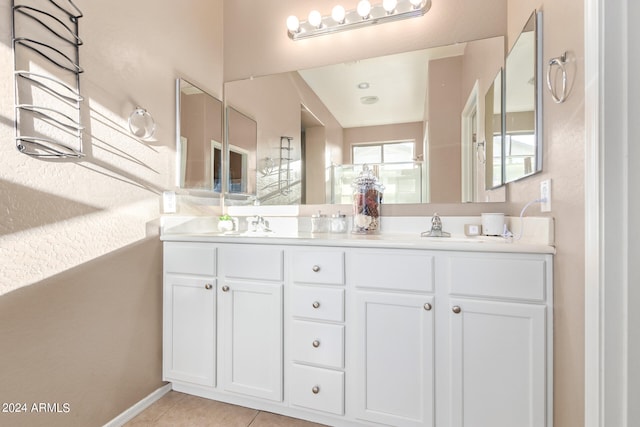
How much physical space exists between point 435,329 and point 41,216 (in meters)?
1.63

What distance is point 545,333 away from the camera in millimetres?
1140

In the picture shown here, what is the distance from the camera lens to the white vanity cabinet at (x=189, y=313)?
164cm

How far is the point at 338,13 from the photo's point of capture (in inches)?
76.6

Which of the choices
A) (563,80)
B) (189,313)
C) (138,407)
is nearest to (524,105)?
(563,80)

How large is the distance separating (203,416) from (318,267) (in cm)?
98

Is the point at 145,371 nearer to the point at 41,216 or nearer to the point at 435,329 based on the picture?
the point at 41,216

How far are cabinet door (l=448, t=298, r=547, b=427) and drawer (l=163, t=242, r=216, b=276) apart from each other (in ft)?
3.88

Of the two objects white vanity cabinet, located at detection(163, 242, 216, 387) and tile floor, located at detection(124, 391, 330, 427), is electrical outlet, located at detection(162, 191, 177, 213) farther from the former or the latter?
tile floor, located at detection(124, 391, 330, 427)

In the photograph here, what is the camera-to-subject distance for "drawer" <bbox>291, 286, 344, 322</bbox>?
1412mm

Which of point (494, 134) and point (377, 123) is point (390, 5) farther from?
point (494, 134)

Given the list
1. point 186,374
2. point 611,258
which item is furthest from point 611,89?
point 186,374

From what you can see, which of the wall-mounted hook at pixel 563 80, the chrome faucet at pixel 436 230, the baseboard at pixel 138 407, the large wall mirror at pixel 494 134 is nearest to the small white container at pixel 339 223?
the chrome faucet at pixel 436 230

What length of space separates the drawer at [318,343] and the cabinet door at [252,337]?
0.09 m

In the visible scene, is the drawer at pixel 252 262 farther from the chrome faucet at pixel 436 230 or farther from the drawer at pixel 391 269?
the chrome faucet at pixel 436 230
